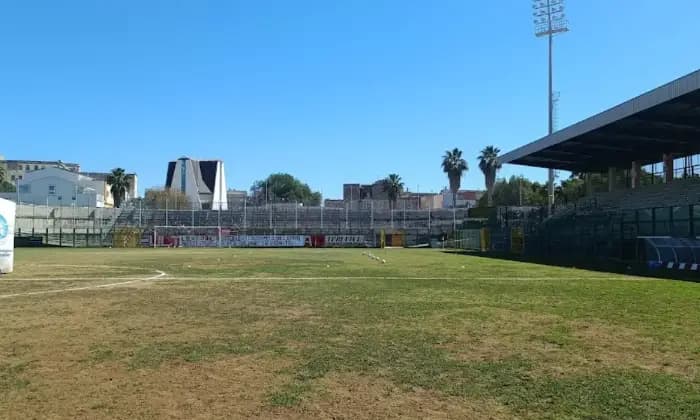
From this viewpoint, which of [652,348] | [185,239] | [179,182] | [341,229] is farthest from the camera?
[179,182]

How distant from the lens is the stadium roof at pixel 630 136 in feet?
98.4

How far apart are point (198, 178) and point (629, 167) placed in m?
120

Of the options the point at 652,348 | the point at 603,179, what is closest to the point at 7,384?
the point at 652,348

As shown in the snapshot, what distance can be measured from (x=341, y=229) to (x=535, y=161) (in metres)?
39.4

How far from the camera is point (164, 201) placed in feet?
335

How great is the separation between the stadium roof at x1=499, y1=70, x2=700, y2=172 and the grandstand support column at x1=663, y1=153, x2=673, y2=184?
2.00ft

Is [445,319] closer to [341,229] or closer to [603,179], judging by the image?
[603,179]

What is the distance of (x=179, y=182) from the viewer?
488 ft

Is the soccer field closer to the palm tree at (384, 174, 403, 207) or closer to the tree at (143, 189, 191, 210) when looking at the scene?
the tree at (143, 189, 191, 210)

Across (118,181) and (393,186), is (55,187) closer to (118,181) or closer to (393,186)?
(118,181)

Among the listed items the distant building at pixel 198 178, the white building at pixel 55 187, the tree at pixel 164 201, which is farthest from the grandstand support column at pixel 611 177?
the distant building at pixel 198 178

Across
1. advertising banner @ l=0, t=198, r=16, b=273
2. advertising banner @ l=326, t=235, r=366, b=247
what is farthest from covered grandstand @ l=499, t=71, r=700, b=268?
advertising banner @ l=326, t=235, r=366, b=247

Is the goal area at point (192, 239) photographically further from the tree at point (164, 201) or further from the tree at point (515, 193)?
the tree at point (515, 193)

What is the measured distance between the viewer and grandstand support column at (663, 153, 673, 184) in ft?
152
